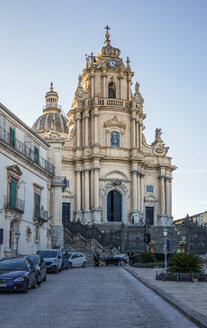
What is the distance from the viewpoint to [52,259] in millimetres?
26906

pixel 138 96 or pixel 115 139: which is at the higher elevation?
pixel 138 96

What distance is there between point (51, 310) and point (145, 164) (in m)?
47.2

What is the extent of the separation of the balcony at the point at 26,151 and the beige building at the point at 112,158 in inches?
558

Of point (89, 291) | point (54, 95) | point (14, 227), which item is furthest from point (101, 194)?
point (89, 291)

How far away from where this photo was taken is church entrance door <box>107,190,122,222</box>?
182 feet

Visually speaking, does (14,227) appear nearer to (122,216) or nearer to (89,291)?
(89,291)

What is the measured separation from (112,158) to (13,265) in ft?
130

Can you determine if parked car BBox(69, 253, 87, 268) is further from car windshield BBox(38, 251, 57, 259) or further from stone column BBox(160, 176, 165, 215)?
stone column BBox(160, 176, 165, 215)

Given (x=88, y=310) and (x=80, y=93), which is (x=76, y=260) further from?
(x=80, y=93)

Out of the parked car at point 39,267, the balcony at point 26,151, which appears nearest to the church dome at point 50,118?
the balcony at point 26,151

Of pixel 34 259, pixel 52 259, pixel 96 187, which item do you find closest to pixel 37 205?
pixel 52 259

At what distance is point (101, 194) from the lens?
5491 cm

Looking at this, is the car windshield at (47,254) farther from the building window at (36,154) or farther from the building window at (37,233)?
the building window at (36,154)

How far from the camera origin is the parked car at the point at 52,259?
Answer: 1047 inches
